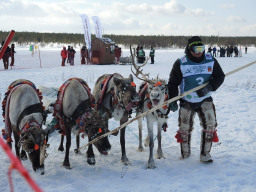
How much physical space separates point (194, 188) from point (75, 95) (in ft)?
8.06

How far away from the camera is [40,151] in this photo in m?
3.93

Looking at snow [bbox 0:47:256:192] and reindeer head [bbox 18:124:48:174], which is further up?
reindeer head [bbox 18:124:48:174]

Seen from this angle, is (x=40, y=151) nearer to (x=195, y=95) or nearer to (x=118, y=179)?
(x=118, y=179)

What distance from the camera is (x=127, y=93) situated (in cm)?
461

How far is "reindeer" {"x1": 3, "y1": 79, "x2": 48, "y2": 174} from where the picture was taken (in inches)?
151

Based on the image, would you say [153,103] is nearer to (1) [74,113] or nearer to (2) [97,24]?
(1) [74,113]

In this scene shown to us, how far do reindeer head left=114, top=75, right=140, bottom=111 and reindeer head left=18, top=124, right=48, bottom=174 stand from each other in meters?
1.44

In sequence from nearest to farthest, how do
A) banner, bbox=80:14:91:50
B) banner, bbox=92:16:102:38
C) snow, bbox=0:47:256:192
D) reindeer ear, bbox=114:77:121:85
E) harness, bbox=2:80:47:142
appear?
snow, bbox=0:47:256:192
harness, bbox=2:80:47:142
reindeer ear, bbox=114:77:121:85
banner, bbox=80:14:91:50
banner, bbox=92:16:102:38

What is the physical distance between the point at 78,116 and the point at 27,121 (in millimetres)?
833

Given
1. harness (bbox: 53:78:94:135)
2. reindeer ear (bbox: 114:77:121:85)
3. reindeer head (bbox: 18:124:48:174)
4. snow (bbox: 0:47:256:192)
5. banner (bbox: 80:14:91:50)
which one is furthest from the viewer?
banner (bbox: 80:14:91:50)

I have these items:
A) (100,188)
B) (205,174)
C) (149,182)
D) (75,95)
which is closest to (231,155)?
(205,174)

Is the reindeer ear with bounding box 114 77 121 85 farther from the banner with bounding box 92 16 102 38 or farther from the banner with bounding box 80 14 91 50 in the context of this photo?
the banner with bounding box 92 16 102 38

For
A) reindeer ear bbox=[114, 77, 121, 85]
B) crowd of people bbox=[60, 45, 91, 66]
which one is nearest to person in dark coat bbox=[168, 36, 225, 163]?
reindeer ear bbox=[114, 77, 121, 85]

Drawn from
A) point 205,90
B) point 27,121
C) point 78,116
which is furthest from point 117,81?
point 27,121
